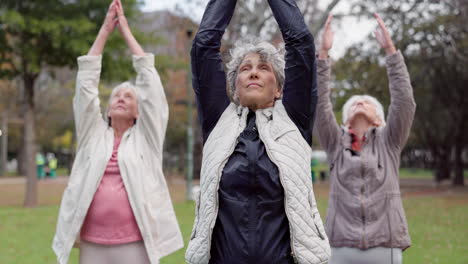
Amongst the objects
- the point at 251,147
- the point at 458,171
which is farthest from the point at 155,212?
the point at 458,171

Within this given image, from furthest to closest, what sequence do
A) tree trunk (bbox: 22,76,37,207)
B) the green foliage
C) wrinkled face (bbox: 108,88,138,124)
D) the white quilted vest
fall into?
tree trunk (bbox: 22,76,37,207)
the green foliage
wrinkled face (bbox: 108,88,138,124)
the white quilted vest

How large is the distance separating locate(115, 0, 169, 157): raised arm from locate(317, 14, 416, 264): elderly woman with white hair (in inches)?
47.0

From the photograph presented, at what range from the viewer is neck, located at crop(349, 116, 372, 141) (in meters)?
4.23

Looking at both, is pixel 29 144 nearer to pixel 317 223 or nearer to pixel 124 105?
pixel 124 105

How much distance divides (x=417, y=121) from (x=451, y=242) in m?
19.4

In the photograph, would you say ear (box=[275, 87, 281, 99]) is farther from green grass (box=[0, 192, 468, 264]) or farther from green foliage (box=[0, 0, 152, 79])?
green foliage (box=[0, 0, 152, 79])

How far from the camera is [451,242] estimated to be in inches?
380

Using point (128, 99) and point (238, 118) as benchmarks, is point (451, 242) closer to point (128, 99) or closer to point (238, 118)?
point (128, 99)

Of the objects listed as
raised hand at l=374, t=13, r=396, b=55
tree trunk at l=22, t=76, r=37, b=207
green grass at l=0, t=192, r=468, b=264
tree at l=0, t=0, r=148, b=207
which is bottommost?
green grass at l=0, t=192, r=468, b=264

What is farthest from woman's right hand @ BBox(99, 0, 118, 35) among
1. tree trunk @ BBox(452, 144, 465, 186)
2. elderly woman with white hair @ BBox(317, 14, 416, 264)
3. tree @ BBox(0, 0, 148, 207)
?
tree trunk @ BBox(452, 144, 465, 186)

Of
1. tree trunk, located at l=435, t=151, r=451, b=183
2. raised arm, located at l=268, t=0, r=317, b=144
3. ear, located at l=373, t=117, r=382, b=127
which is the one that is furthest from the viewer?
tree trunk, located at l=435, t=151, r=451, b=183

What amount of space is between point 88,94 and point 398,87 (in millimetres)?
2185

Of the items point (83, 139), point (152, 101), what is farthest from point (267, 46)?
point (83, 139)

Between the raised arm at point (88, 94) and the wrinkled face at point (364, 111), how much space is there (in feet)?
6.27
